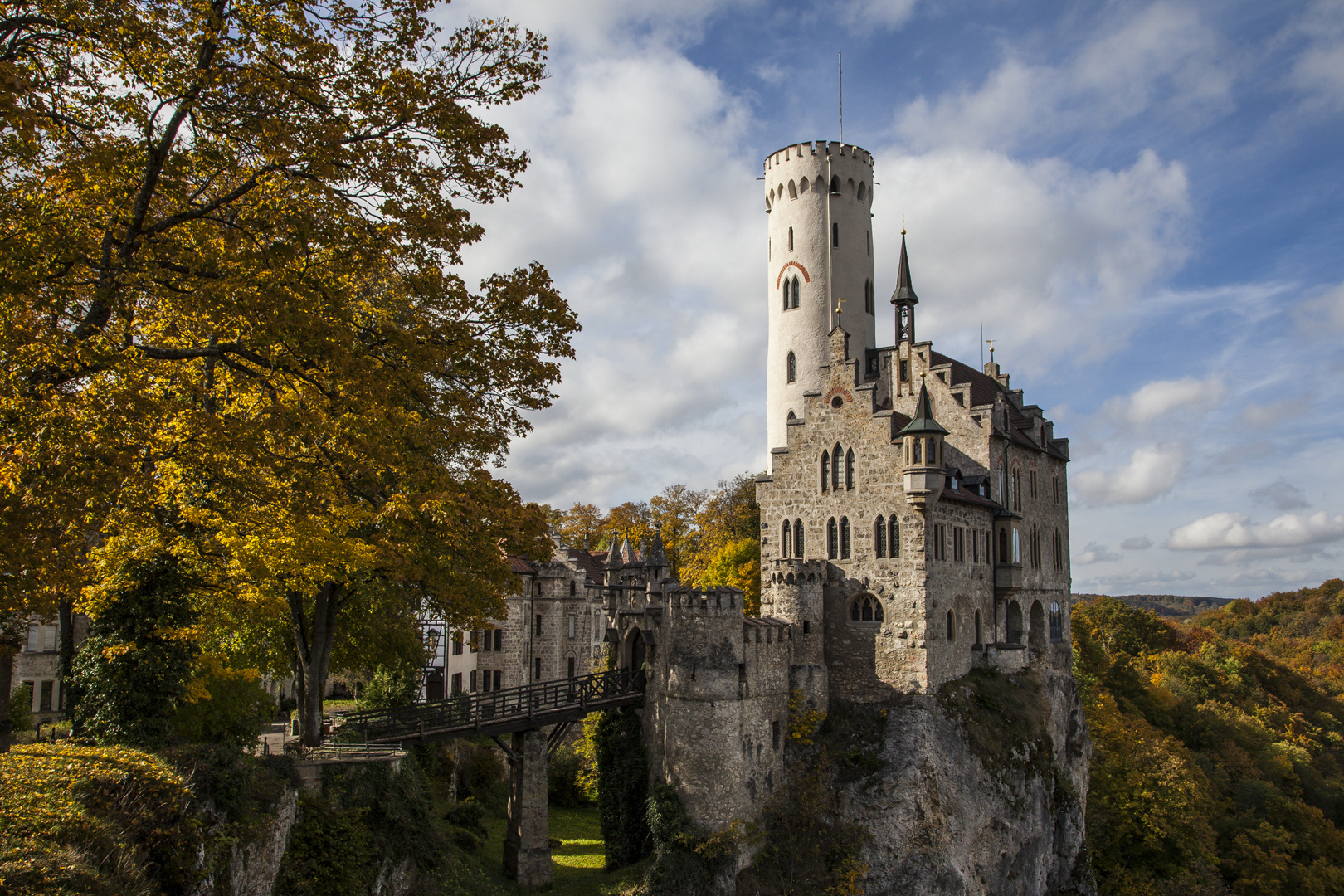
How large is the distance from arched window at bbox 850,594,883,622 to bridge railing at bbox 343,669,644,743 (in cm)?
892

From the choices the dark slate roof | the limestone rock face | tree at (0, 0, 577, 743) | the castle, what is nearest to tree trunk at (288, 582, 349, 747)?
tree at (0, 0, 577, 743)

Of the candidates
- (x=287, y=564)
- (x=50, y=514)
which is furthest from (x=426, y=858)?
(x=50, y=514)

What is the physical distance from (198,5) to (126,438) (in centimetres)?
585

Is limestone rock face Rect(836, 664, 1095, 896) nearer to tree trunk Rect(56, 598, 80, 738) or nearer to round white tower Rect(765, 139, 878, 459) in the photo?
round white tower Rect(765, 139, 878, 459)

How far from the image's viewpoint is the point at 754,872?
28281mm

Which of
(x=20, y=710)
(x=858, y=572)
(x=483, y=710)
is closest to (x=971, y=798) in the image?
(x=858, y=572)

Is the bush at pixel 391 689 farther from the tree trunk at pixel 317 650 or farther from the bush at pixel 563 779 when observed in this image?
the bush at pixel 563 779

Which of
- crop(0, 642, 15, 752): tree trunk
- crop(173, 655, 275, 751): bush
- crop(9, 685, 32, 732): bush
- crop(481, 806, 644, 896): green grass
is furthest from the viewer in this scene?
crop(481, 806, 644, 896): green grass

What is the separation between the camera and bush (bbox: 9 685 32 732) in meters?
26.5

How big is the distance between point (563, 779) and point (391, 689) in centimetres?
1370

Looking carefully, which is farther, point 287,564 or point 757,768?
point 757,768

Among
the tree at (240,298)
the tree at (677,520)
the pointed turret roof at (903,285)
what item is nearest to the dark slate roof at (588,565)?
the tree at (677,520)

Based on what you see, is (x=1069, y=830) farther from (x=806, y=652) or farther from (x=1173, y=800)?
(x=806, y=652)

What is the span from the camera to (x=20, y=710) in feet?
96.2
